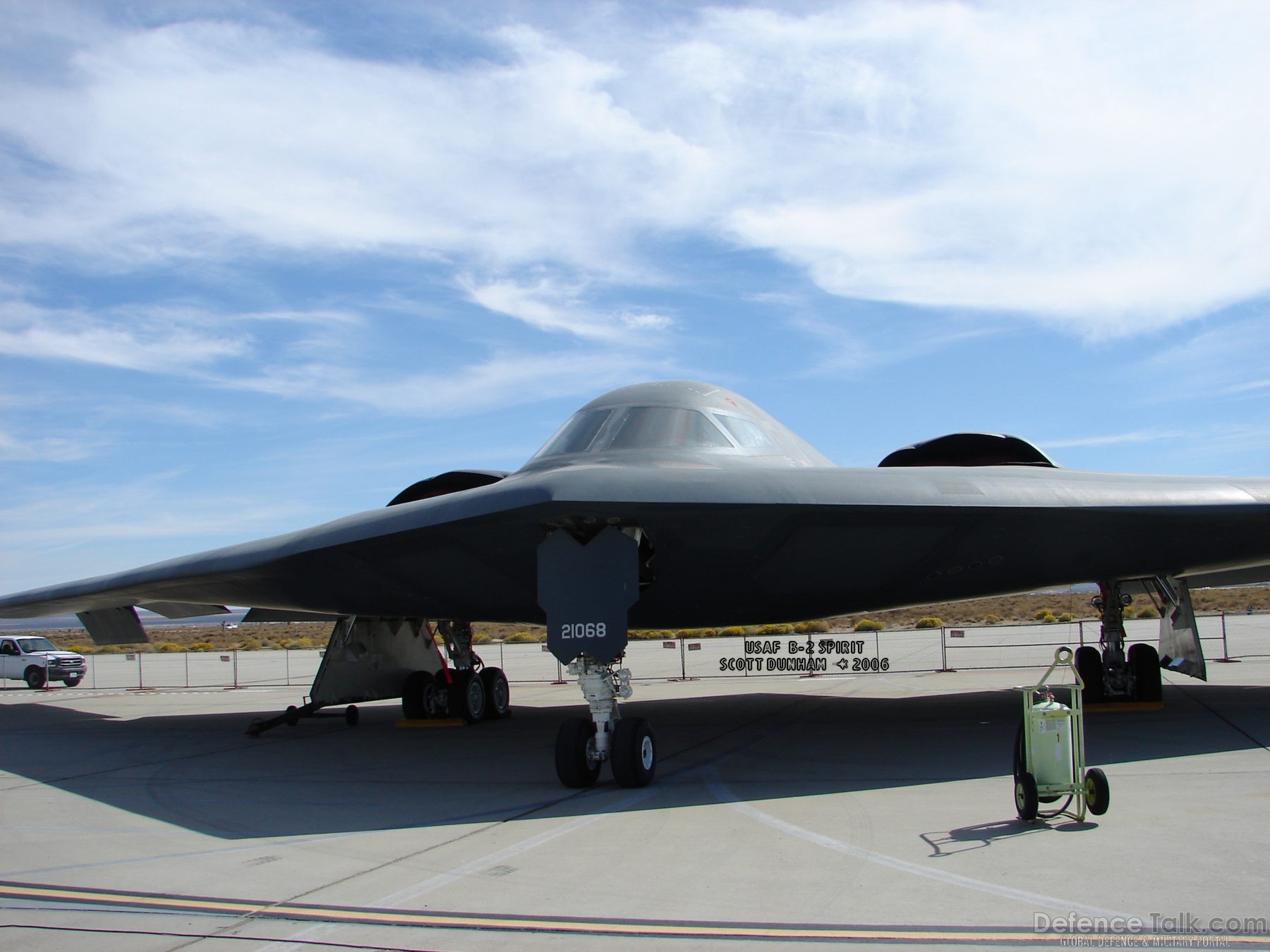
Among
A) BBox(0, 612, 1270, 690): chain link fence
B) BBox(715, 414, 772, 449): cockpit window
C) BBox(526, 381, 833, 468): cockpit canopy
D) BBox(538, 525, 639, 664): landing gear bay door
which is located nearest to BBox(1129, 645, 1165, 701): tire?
BBox(526, 381, 833, 468): cockpit canopy

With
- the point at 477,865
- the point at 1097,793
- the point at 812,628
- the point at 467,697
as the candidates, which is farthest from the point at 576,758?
the point at 812,628

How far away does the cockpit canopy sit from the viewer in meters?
10.6

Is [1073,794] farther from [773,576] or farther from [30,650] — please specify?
[30,650]

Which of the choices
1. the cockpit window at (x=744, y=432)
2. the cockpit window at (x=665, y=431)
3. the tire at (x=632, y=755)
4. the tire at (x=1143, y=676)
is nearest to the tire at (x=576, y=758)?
the tire at (x=632, y=755)

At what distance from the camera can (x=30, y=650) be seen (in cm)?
3131

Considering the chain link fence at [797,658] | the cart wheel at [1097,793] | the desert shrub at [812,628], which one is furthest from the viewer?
the desert shrub at [812,628]

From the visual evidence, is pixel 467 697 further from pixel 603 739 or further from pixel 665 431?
pixel 603 739

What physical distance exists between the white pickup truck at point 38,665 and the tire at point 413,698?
61.8 feet

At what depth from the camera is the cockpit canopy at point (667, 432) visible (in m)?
10.6

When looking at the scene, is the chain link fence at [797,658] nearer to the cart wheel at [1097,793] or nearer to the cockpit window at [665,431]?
the cockpit window at [665,431]

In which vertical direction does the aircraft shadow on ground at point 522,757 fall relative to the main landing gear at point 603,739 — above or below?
below

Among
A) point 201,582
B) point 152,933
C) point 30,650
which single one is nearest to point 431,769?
point 201,582

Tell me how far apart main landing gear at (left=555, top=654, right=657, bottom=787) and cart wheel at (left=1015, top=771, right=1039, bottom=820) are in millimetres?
3158

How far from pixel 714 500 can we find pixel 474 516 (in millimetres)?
2143
